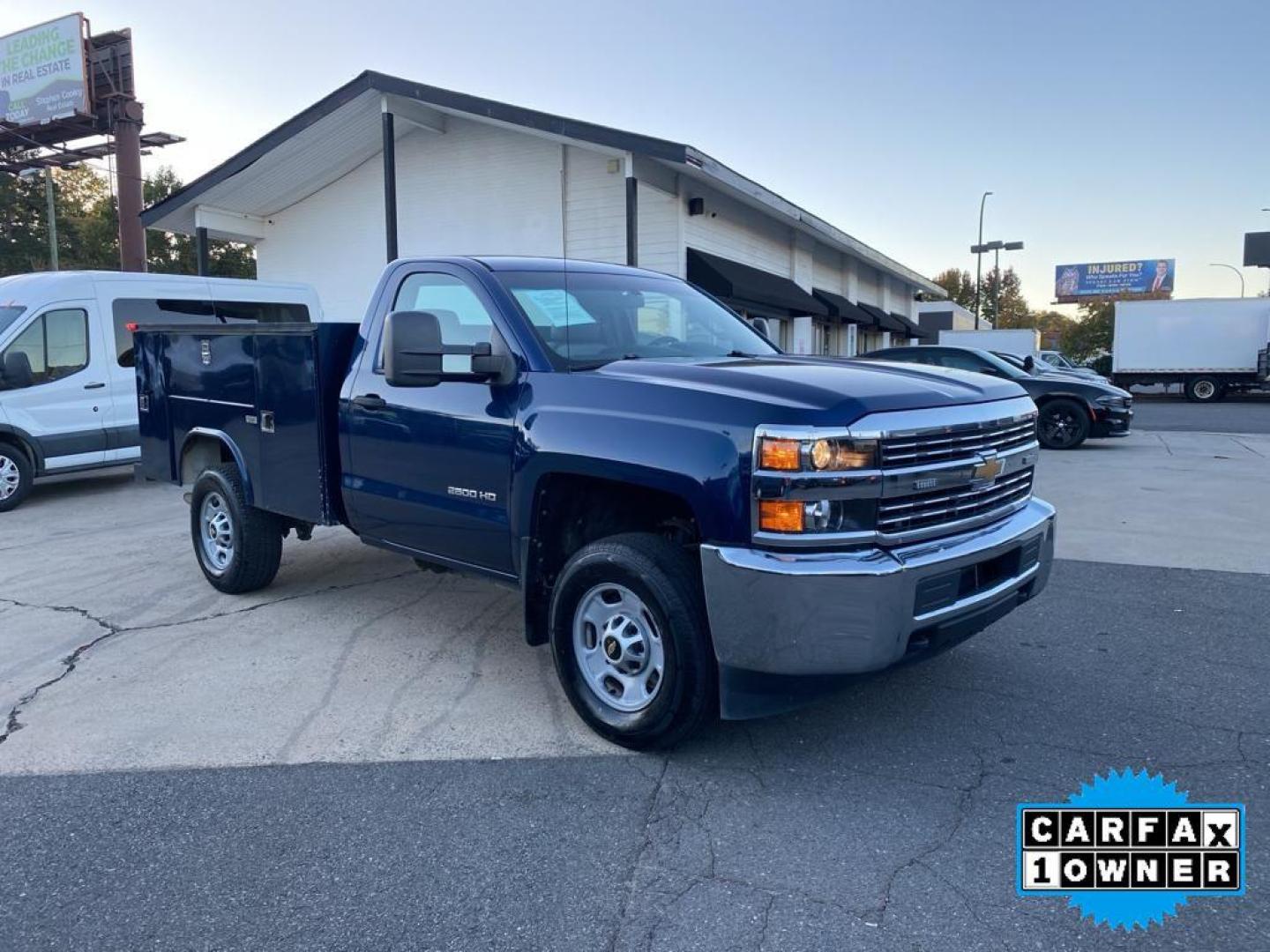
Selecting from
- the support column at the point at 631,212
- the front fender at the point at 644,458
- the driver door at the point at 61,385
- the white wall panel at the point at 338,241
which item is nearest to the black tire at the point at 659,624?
the front fender at the point at 644,458

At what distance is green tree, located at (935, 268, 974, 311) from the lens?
93500 mm

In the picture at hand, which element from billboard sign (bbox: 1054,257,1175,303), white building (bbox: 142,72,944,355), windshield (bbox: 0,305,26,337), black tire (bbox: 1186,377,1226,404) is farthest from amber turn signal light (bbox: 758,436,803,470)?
billboard sign (bbox: 1054,257,1175,303)

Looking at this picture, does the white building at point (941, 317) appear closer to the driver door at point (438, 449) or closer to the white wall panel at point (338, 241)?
the white wall panel at point (338, 241)

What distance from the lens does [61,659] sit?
4.89m

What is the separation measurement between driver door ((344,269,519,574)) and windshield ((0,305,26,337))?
22.9 feet

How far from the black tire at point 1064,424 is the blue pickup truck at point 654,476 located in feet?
35.9

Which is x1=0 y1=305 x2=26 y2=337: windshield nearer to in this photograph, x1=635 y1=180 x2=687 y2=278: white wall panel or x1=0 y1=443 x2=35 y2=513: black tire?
x1=0 y1=443 x2=35 y2=513: black tire

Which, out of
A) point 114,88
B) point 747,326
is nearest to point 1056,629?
point 747,326

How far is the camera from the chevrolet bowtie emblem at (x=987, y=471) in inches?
138

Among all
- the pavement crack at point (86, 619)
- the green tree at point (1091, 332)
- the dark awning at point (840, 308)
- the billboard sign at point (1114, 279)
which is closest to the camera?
the pavement crack at point (86, 619)

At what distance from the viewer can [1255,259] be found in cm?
4712

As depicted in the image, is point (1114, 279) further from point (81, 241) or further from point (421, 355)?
point (421, 355)

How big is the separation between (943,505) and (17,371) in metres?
9.87

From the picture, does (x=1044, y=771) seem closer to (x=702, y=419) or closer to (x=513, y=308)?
(x=702, y=419)
